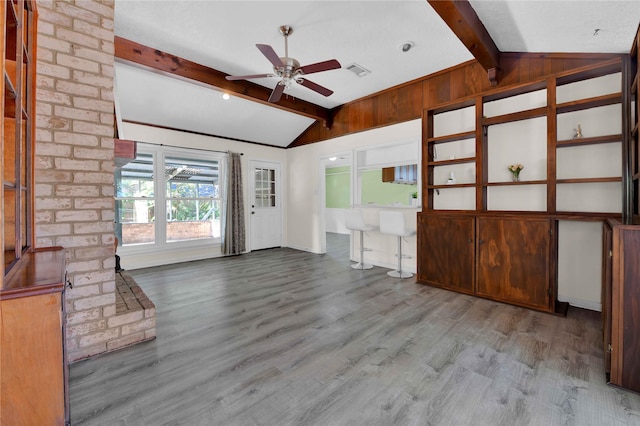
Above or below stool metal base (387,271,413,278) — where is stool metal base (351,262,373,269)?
above

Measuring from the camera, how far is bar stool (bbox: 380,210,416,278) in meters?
4.06

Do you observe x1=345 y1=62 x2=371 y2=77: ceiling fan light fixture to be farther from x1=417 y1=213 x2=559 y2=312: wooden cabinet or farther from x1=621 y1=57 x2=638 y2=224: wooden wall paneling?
x1=621 y1=57 x2=638 y2=224: wooden wall paneling

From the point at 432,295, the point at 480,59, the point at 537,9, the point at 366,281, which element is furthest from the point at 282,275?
the point at 537,9

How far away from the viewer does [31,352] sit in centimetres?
94

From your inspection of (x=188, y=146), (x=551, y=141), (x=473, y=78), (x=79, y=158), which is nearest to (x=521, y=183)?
(x=551, y=141)

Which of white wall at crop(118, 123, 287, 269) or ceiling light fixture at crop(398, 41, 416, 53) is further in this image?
white wall at crop(118, 123, 287, 269)

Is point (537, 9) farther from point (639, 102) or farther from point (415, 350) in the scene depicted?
point (415, 350)

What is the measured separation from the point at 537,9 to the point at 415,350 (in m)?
2.91

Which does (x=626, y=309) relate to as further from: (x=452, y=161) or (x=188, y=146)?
(x=188, y=146)

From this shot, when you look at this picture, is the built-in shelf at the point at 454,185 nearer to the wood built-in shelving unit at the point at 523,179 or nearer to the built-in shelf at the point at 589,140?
the wood built-in shelving unit at the point at 523,179

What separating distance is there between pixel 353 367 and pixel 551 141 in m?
3.02

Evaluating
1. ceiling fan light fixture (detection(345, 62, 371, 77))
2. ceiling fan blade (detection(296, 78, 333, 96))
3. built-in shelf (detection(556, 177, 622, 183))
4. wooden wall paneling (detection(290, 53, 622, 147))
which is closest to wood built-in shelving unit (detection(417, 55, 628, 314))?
built-in shelf (detection(556, 177, 622, 183))

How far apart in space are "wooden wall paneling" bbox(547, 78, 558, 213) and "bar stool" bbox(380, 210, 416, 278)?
5.38 ft

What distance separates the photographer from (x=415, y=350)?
2188 mm
